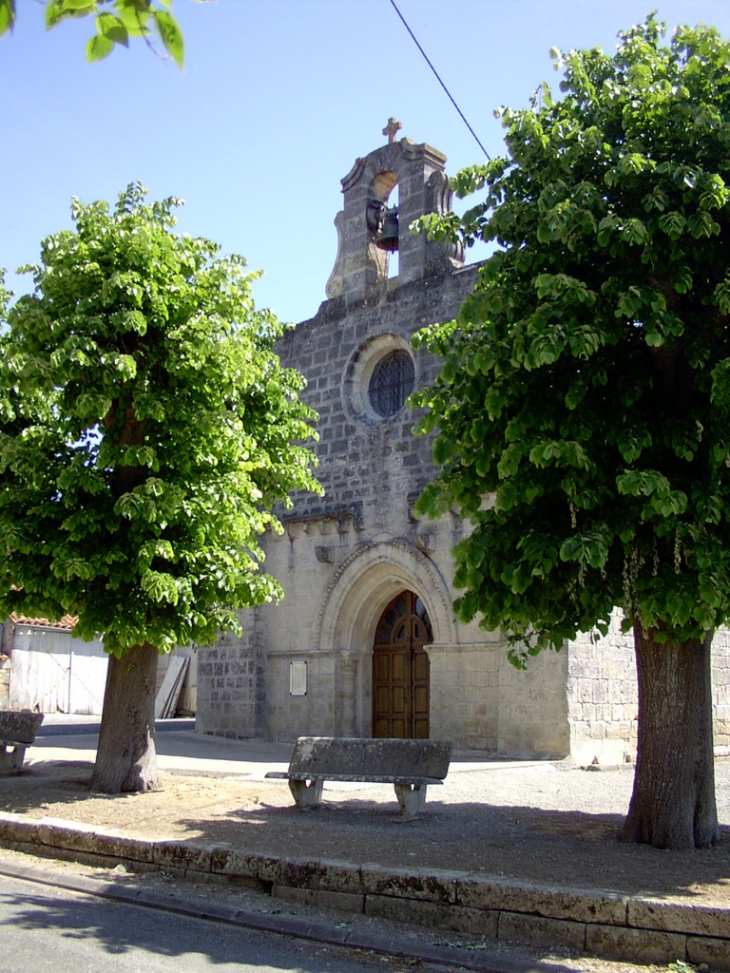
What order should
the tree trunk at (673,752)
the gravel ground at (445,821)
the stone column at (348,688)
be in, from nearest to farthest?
the gravel ground at (445,821)
the tree trunk at (673,752)
the stone column at (348,688)

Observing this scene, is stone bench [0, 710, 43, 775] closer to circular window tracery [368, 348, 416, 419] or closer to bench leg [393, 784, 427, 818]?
bench leg [393, 784, 427, 818]

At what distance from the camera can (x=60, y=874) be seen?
6.95 meters

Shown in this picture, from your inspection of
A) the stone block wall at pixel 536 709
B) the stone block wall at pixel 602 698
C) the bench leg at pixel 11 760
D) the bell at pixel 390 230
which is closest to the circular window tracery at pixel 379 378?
the bell at pixel 390 230

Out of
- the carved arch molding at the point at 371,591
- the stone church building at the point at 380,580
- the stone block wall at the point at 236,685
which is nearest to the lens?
the stone church building at the point at 380,580

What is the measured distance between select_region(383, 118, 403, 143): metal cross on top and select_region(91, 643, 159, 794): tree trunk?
31.9 ft

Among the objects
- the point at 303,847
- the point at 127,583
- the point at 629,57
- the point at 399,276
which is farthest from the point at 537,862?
the point at 399,276

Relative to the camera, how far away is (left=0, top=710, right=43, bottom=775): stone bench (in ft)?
35.2

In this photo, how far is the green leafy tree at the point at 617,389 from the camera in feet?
20.1

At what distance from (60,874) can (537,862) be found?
10.7ft

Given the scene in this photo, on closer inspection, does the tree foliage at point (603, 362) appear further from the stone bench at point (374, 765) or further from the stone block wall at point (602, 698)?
the stone block wall at point (602, 698)

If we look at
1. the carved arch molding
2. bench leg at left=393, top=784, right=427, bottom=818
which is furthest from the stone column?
bench leg at left=393, top=784, right=427, bottom=818

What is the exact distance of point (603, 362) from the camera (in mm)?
6828

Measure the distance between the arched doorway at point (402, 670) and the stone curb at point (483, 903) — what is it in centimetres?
823

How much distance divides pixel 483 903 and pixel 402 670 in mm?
9775
